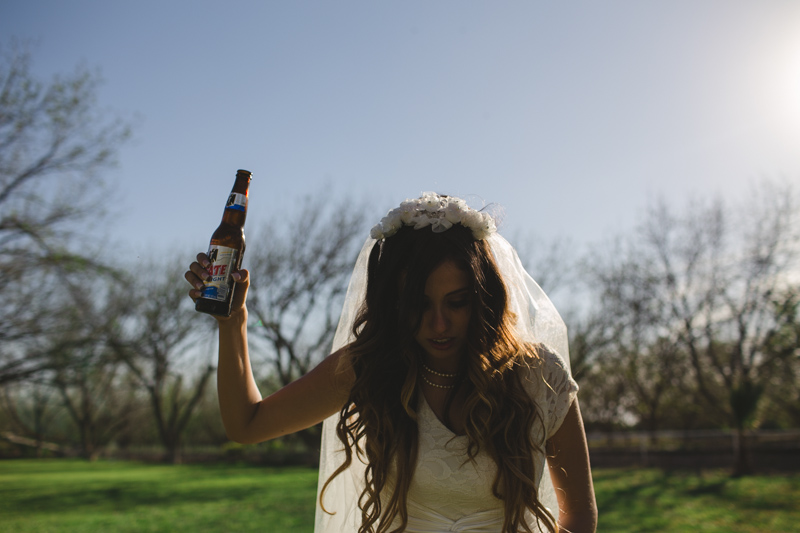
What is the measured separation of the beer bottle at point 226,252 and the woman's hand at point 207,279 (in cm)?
1

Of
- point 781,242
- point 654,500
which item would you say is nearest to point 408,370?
point 654,500

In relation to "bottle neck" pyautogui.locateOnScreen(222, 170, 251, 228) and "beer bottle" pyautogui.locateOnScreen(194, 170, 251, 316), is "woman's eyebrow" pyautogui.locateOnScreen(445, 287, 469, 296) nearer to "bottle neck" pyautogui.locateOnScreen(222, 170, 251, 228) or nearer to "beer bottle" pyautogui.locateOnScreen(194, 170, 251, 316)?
"beer bottle" pyautogui.locateOnScreen(194, 170, 251, 316)

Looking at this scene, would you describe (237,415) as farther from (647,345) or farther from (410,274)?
(647,345)

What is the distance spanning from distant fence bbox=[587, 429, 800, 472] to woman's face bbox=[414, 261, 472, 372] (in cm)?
1852

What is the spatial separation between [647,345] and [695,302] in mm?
2813

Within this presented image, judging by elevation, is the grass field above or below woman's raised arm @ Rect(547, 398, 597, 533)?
below

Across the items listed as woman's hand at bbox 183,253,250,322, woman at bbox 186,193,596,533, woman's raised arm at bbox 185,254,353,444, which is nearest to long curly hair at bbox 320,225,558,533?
woman at bbox 186,193,596,533

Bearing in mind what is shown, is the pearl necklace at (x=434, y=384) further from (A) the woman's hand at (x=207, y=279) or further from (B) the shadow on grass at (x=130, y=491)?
(B) the shadow on grass at (x=130, y=491)

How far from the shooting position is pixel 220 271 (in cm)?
212

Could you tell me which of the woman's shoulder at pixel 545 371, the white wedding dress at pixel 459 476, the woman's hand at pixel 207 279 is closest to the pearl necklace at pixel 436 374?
the white wedding dress at pixel 459 476

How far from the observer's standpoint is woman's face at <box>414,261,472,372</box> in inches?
80.7

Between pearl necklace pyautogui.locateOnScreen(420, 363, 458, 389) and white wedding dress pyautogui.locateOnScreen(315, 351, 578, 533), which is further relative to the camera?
pearl necklace pyautogui.locateOnScreen(420, 363, 458, 389)

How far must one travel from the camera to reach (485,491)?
80.0 inches

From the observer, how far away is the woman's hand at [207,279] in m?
2.04
